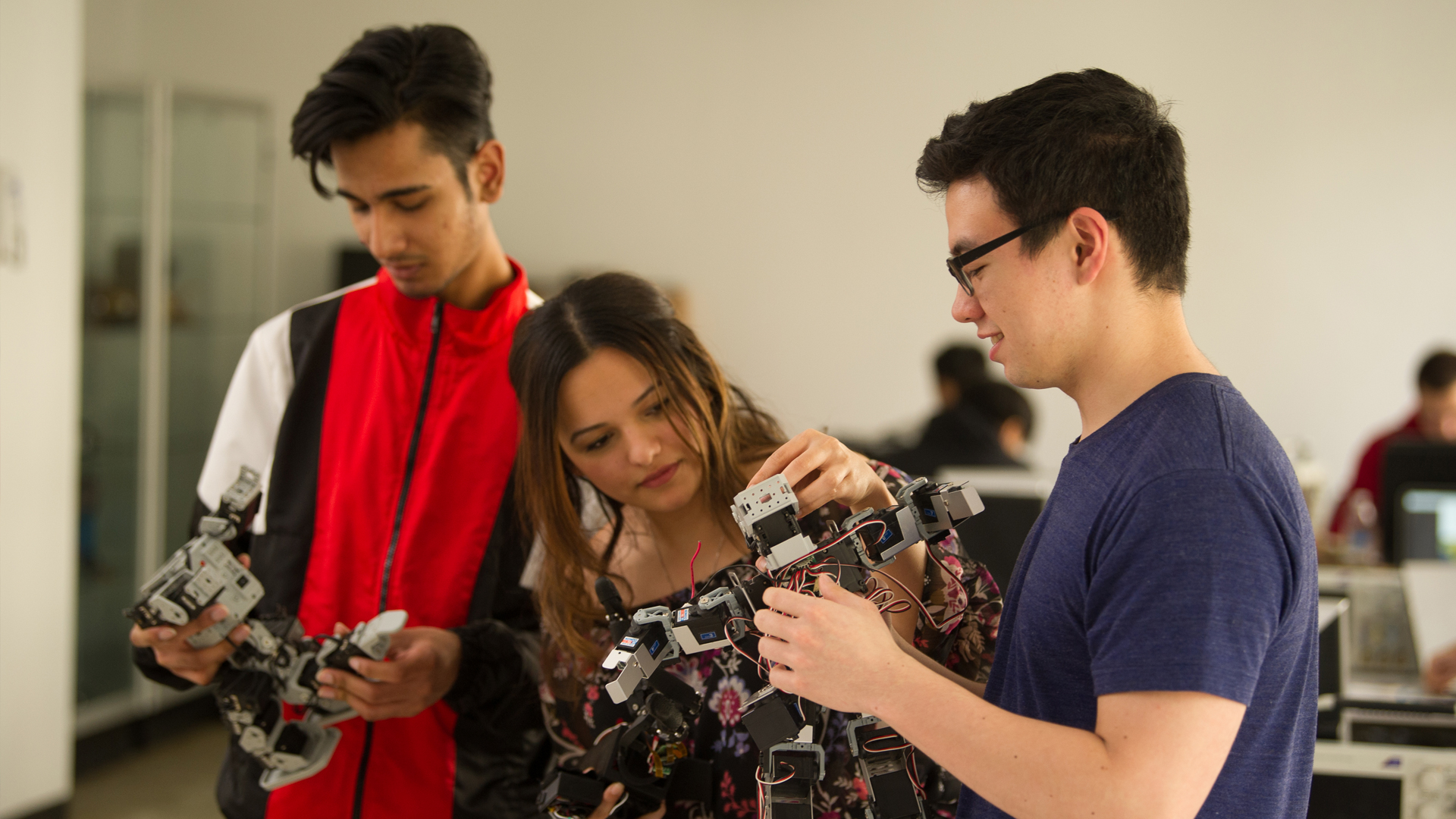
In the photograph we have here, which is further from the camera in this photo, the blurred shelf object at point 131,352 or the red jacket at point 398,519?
the blurred shelf object at point 131,352

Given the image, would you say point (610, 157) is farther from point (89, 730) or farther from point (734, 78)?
point (89, 730)

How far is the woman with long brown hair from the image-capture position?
1316 millimetres

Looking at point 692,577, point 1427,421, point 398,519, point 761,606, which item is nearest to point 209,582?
point 398,519

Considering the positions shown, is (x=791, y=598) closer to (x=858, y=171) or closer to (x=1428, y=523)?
(x=1428, y=523)

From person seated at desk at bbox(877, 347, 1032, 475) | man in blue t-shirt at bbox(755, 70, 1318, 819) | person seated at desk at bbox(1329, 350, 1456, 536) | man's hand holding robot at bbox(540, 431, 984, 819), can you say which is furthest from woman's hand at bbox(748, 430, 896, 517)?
person seated at desk at bbox(1329, 350, 1456, 536)

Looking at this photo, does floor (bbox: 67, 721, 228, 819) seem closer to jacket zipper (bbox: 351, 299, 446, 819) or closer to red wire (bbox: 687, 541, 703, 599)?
jacket zipper (bbox: 351, 299, 446, 819)

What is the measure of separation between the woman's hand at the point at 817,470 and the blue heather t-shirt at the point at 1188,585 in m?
0.27

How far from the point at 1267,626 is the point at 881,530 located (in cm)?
40

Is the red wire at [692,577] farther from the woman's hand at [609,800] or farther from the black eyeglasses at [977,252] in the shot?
the black eyeglasses at [977,252]

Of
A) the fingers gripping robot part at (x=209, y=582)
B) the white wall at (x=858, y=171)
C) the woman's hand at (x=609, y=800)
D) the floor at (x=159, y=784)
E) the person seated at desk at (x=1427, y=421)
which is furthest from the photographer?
the white wall at (x=858, y=171)

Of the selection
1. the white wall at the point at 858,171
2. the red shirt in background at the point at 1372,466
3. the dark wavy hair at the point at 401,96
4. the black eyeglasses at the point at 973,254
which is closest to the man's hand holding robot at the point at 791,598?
the black eyeglasses at the point at 973,254

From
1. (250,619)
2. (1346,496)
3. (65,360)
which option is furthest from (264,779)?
(1346,496)

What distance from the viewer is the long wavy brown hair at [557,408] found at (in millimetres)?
1464

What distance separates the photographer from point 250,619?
1.50 m
